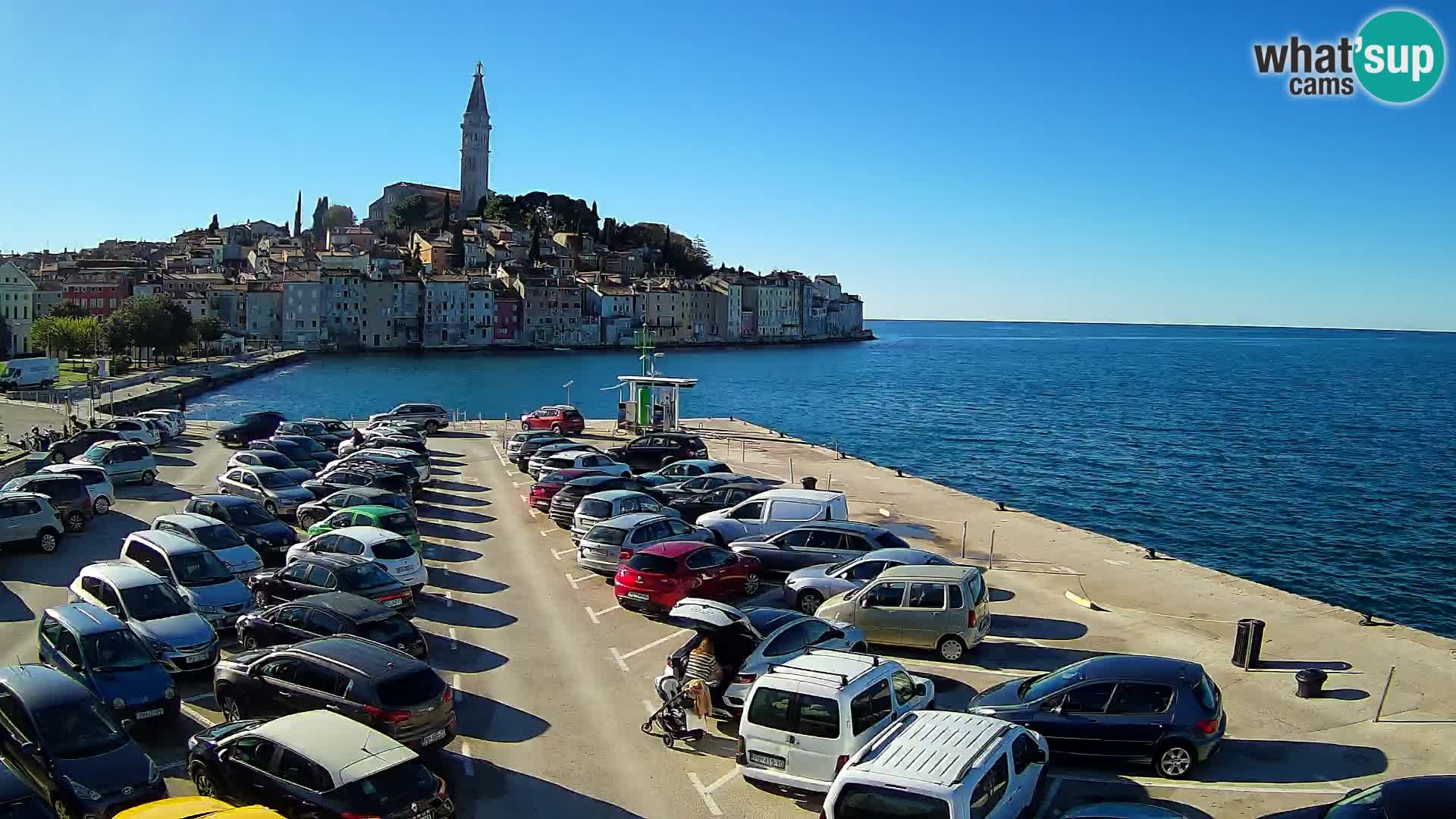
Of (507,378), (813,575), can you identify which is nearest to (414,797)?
(813,575)

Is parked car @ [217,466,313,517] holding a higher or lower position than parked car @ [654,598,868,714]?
lower

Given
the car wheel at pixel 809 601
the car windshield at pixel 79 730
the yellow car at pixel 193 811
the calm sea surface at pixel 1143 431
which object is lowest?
the calm sea surface at pixel 1143 431

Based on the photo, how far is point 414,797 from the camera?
838cm

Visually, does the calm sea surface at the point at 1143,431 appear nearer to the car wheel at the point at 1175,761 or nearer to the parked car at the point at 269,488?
the car wheel at the point at 1175,761

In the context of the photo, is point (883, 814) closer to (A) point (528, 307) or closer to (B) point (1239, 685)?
Answer: (B) point (1239, 685)

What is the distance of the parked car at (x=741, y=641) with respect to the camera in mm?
11312

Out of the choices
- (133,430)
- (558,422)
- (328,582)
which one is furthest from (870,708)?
(133,430)

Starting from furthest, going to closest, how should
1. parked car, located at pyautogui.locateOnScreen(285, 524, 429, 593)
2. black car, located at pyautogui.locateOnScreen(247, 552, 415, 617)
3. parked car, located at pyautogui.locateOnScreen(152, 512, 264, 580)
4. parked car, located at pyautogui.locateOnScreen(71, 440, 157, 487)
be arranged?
parked car, located at pyautogui.locateOnScreen(71, 440, 157, 487), parked car, located at pyautogui.locateOnScreen(152, 512, 264, 580), parked car, located at pyautogui.locateOnScreen(285, 524, 429, 593), black car, located at pyautogui.locateOnScreen(247, 552, 415, 617)

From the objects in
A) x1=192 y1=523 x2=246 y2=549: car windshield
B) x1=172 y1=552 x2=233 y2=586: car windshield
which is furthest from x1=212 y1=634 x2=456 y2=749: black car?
x1=192 y1=523 x2=246 y2=549: car windshield

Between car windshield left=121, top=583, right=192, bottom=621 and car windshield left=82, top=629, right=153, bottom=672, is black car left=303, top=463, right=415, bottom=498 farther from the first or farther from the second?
car windshield left=82, top=629, right=153, bottom=672

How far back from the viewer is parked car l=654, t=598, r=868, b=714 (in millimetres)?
11312

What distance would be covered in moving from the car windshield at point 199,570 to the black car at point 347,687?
400cm

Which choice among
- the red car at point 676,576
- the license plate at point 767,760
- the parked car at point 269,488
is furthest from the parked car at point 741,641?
the parked car at point 269,488

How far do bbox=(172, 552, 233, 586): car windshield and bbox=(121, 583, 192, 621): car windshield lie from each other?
1340 mm
